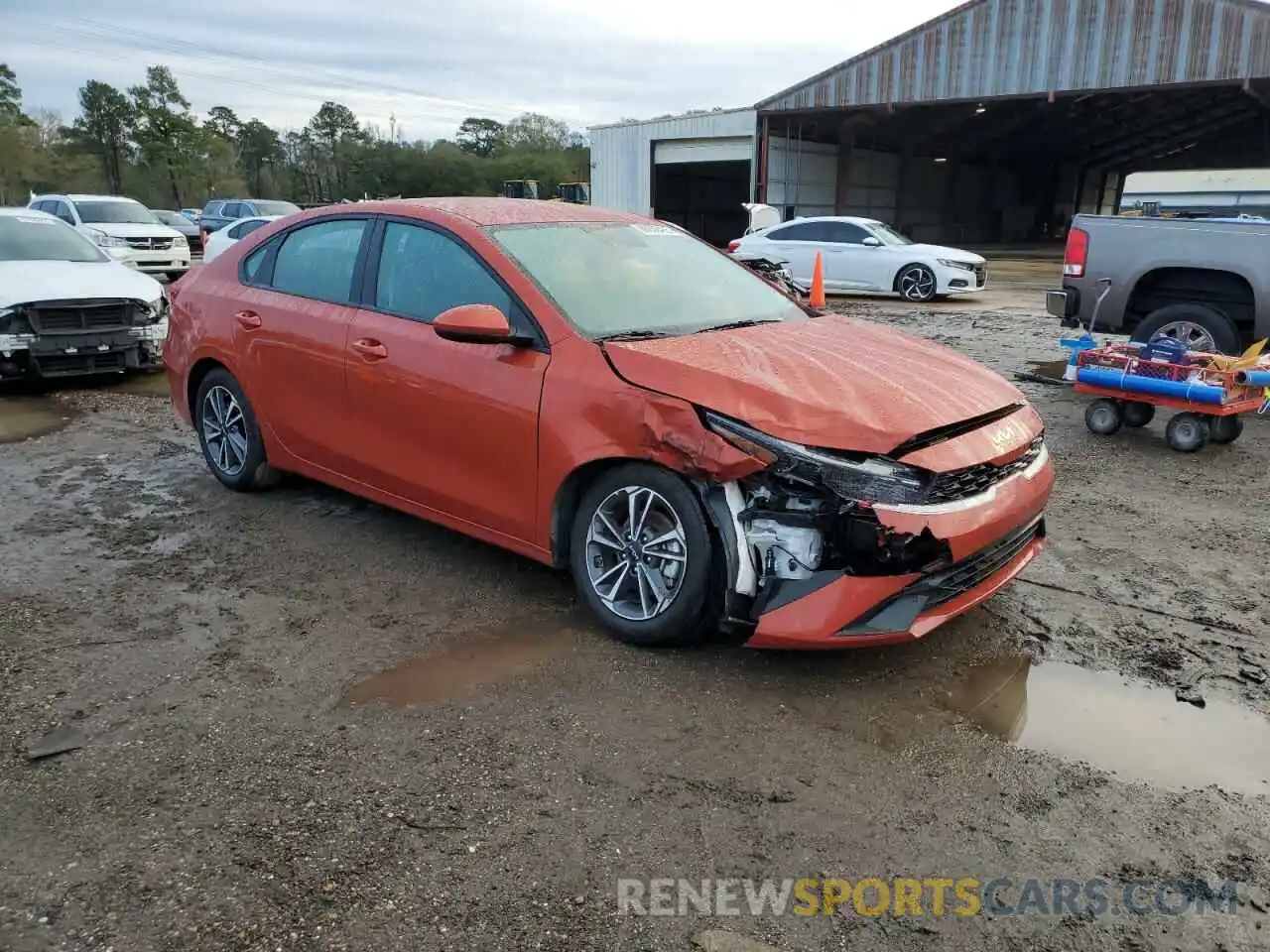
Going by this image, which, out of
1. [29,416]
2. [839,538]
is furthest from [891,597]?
[29,416]

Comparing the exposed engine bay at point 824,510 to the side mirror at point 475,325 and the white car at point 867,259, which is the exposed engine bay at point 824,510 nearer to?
the side mirror at point 475,325

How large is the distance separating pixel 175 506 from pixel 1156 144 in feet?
153

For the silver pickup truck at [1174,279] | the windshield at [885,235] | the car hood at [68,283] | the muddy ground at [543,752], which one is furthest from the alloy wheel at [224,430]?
the windshield at [885,235]

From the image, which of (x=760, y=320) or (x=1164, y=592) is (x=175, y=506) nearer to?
(x=760, y=320)

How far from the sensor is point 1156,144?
41.9 metres

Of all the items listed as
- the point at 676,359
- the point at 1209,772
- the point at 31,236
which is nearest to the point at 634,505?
the point at 676,359

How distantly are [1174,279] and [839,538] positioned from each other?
6.70m

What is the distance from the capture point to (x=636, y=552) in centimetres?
370

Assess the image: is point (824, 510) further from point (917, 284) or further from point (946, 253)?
point (946, 253)

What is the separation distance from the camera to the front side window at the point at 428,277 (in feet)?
13.8

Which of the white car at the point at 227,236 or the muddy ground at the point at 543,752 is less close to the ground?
the white car at the point at 227,236

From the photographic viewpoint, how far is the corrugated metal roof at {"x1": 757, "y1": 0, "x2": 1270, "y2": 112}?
22.0 m

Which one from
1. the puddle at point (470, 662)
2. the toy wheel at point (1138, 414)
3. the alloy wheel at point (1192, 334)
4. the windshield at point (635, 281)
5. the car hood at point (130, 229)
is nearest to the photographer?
the puddle at point (470, 662)

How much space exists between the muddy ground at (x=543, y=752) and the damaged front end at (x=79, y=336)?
418 cm
